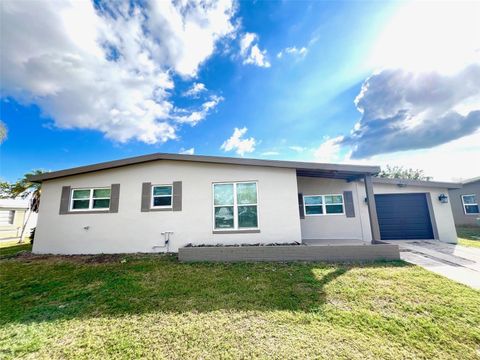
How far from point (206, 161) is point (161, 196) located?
234 centimetres

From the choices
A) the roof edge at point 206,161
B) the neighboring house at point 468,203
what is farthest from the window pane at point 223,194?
the neighboring house at point 468,203

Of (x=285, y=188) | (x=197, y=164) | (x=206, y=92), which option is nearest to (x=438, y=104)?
(x=285, y=188)

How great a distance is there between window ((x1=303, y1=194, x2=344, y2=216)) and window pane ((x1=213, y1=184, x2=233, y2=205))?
4328 mm

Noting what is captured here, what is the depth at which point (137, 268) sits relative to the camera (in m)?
5.89

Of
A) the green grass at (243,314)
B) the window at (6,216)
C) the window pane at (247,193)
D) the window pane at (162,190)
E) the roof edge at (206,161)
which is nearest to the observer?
the green grass at (243,314)

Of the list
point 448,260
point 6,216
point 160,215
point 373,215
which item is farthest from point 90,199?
point 6,216

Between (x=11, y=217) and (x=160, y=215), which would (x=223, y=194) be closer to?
(x=160, y=215)

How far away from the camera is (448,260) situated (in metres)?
6.03

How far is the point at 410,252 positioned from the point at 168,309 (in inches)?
316

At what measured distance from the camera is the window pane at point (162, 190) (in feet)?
25.9

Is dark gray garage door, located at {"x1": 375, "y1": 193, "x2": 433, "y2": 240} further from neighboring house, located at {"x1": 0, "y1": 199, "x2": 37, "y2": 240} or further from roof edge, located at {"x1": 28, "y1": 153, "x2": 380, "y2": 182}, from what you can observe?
neighboring house, located at {"x1": 0, "y1": 199, "x2": 37, "y2": 240}

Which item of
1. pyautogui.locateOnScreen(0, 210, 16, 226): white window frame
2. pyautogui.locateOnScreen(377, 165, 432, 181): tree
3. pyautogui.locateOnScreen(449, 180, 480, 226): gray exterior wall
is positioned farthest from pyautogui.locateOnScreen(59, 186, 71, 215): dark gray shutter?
pyautogui.locateOnScreen(377, 165, 432, 181): tree

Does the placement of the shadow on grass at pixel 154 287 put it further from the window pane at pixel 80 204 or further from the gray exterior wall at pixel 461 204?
the gray exterior wall at pixel 461 204

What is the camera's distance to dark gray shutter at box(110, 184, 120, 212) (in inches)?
312
